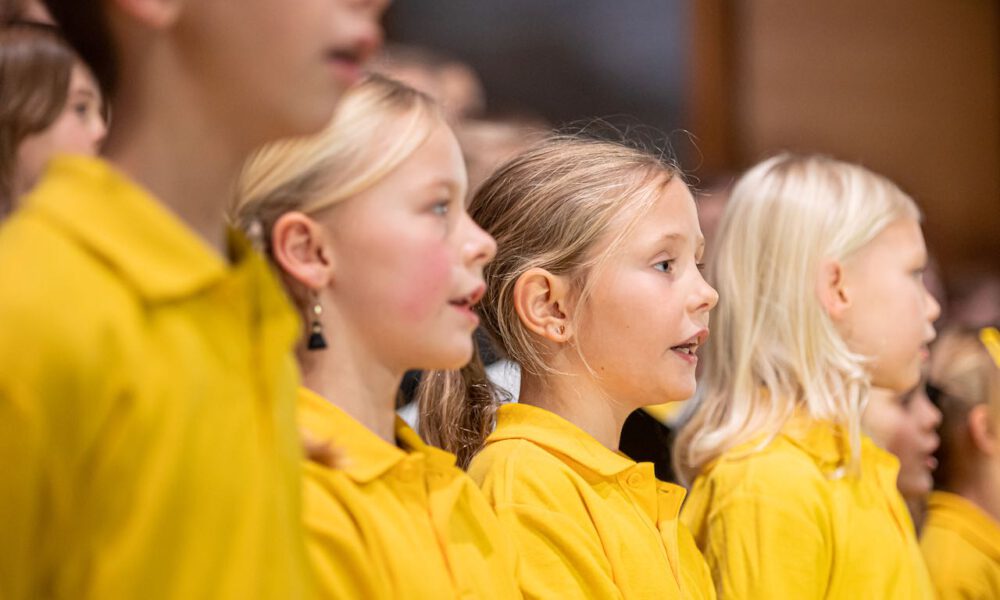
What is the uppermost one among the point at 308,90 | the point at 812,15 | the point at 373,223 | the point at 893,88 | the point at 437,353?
the point at 308,90

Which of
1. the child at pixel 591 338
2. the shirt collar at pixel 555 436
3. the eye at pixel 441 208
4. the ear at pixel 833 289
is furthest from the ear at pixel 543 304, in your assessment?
the ear at pixel 833 289

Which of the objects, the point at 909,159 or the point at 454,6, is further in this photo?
the point at 909,159

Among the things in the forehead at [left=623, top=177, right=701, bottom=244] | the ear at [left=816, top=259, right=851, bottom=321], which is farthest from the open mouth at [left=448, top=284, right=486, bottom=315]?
the ear at [left=816, top=259, right=851, bottom=321]

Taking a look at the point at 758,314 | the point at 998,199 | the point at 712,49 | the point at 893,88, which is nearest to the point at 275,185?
the point at 758,314

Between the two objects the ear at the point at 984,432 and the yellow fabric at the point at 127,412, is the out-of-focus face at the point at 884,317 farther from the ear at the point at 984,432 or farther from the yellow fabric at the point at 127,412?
the yellow fabric at the point at 127,412

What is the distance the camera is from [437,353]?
126 cm

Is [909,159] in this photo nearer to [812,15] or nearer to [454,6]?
[812,15]

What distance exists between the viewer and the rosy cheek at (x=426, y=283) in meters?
1.24

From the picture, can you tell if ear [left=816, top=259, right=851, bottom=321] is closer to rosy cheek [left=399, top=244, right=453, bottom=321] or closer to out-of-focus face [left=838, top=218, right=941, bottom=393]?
out-of-focus face [left=838, top=218, right=941, bottom=393]

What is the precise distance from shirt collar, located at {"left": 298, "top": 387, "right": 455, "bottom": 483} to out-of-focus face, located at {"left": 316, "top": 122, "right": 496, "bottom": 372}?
0.27 ft

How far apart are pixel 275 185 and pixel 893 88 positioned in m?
4.23

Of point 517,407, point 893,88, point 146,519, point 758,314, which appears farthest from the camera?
point 893,88

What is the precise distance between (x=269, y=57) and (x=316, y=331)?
373 millimetres

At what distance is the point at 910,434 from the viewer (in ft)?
7.93
